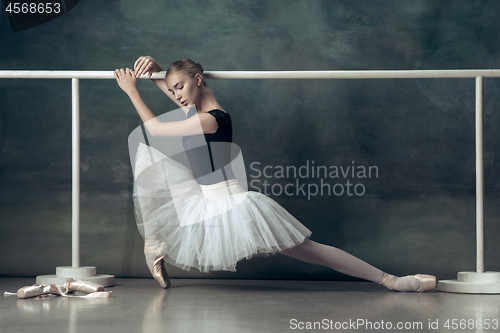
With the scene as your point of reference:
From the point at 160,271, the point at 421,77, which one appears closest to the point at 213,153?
the point at 160,271

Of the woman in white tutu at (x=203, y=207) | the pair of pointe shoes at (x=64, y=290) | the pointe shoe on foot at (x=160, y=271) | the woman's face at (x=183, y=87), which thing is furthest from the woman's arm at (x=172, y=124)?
the pair of pointe shoes at (x=64, y=290)

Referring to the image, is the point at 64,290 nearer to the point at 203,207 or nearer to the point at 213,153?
the point at 203,207

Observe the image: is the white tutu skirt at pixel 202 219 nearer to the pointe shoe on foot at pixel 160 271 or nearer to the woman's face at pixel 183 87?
the pointe shoe on foot at pixel 160 271

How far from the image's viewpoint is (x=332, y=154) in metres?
2.57

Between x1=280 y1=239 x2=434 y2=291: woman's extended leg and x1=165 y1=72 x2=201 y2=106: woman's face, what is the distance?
2.22 feet

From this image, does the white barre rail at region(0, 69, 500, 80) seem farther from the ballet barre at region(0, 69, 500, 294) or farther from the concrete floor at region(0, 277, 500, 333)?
the concrete floor at region(0, 277, 500, 333)

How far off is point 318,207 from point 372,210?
247mm

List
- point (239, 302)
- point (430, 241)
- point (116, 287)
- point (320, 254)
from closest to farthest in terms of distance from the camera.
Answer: point (239, 302), point (320, 254), point (116, 287), point (430, 241)

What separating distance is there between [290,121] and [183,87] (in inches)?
25.9

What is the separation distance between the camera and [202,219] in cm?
199

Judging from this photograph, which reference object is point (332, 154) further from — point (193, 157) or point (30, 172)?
point (30, 172)

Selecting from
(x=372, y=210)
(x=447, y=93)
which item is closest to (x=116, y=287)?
(x=372, y=210)

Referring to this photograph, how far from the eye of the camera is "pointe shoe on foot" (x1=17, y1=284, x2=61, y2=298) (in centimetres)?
→ 188

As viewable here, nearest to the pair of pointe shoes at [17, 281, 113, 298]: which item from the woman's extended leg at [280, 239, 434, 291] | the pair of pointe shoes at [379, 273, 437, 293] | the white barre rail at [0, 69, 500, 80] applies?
the woman's extended leg at [280, 239, 434, 291]
